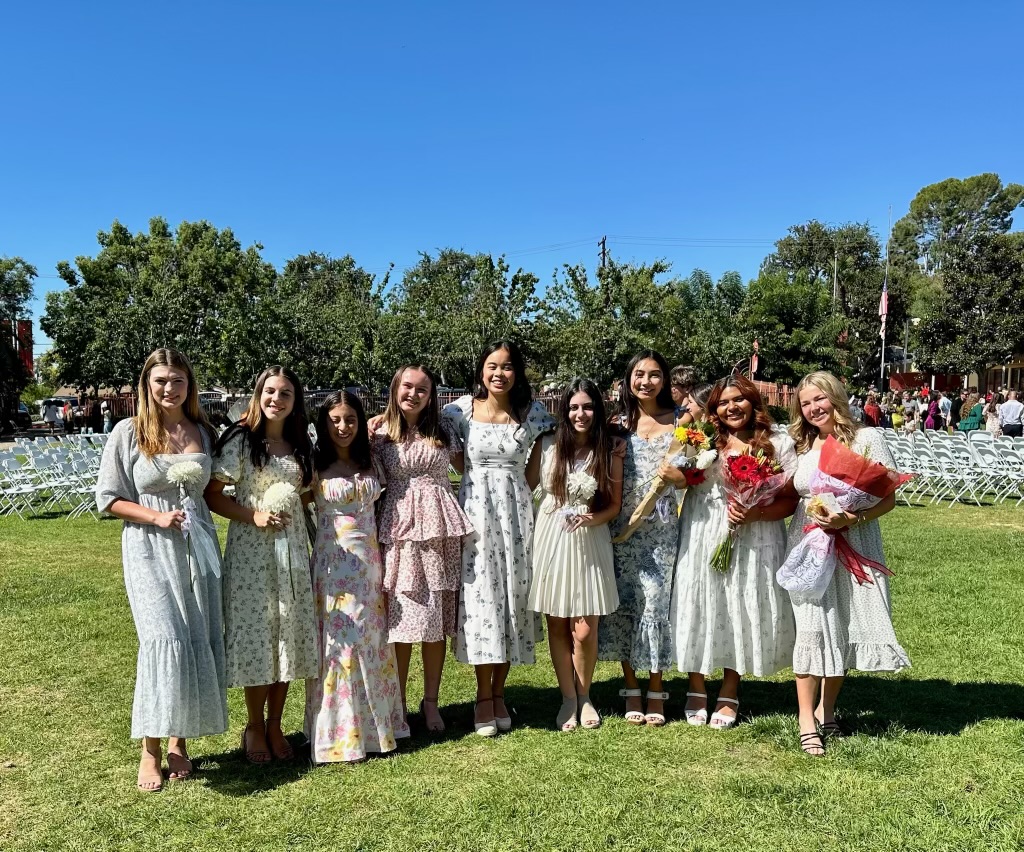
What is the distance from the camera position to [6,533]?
12.4m

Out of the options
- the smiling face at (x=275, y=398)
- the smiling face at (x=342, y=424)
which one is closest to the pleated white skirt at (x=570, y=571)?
the smiling face at (x=342, y=424)

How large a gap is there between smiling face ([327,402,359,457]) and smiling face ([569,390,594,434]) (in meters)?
1.20

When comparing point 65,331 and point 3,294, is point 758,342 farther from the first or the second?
point 3,294

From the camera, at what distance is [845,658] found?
4445 mm

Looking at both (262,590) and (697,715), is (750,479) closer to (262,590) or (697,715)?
(697,715)

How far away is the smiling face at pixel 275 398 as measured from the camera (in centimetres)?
433

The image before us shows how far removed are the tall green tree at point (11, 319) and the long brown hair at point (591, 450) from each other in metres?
40.5

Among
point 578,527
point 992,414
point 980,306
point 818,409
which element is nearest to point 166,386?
point 578,527

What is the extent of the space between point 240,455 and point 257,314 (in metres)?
28.1

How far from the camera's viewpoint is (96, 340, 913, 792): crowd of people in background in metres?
4.13

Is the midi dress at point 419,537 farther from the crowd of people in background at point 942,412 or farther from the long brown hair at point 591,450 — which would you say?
the crowd of people in background at point 942,412

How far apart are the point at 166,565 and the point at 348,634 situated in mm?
974

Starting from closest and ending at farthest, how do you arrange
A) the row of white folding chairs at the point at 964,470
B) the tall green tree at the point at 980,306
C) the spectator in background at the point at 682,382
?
1. the spectator in background at the point at 682,382
2. the row of white folding chairs at the point at 964,470
3. the tall green tree at the point at 980,306

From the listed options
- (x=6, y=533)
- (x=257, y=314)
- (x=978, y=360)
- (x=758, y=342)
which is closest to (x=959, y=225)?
(x=978, y=360)
